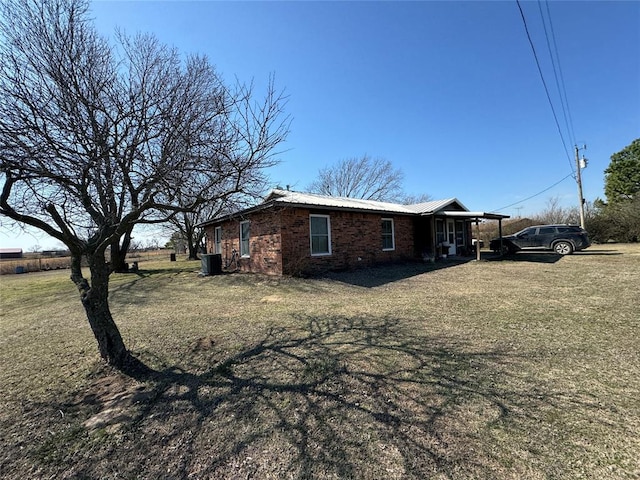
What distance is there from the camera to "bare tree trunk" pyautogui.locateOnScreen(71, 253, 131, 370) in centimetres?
346

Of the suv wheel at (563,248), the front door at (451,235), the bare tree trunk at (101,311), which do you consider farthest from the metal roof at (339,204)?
the bare tree trunk at (101,311)

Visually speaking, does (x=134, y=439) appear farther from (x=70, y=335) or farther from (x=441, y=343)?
(x=70, y=335)

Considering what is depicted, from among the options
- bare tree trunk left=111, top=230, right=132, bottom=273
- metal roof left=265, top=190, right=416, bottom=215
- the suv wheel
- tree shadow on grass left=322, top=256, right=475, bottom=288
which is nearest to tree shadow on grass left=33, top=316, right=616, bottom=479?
tree shadow on grass left=322, top=256, right=475, bottom=288

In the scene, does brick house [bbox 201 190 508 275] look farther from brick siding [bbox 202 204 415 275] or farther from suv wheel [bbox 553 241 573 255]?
suv wheel [bbox 553 241 573 255]

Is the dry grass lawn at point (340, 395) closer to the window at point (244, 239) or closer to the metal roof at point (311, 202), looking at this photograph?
the metal roof at point (311, 202)

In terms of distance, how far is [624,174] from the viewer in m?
26.6

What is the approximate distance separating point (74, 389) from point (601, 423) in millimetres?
4841

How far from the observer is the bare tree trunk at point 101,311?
11.3 ft

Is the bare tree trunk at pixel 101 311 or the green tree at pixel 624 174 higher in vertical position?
the green tree at pixel 624 174

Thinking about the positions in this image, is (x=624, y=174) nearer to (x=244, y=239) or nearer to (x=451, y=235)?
(x=451, y=235)

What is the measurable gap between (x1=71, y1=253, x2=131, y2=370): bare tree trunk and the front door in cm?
1646

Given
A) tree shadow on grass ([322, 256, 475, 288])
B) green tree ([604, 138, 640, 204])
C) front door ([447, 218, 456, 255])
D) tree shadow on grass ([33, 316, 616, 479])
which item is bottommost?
tree shadow on grass ([33, 316, 616, 479])

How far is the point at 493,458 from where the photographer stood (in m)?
1.90

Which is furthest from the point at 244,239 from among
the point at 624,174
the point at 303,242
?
the point at 624,174
